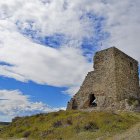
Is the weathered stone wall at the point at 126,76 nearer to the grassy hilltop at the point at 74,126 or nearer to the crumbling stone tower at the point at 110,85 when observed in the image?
the crumbling stone tower at the point at 110,85

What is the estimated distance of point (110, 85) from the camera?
169 ft

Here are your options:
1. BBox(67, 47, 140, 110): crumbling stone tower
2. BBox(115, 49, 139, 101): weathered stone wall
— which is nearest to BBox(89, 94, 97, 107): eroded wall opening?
BBox(67, 47, 140, 110): crumbling stone tower

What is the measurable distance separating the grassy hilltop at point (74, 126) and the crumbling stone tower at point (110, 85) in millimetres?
10837

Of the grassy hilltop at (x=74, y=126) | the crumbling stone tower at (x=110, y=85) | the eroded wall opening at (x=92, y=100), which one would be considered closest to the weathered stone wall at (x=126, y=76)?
the crumbling stone tower at (x=110, y=85)

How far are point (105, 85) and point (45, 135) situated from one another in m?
21.0

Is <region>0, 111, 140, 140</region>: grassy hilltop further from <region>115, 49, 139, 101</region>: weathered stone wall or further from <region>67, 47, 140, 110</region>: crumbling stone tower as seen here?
<region>115, 49, 139, 101</region>: weathered stone wall

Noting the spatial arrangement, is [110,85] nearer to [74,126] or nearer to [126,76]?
[126,76]

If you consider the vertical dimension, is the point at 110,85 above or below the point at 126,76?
below

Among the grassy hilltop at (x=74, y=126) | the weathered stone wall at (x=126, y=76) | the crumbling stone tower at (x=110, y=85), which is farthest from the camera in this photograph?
the weathered stone wall at (x=126, y=76)

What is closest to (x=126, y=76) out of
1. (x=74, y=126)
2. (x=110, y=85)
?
(x=110, y=85)

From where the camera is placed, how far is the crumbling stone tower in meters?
50.5

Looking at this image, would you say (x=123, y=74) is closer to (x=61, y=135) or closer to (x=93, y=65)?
(x=93, y=65)

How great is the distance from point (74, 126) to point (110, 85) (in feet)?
61.9

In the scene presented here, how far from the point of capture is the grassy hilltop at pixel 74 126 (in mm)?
32094
